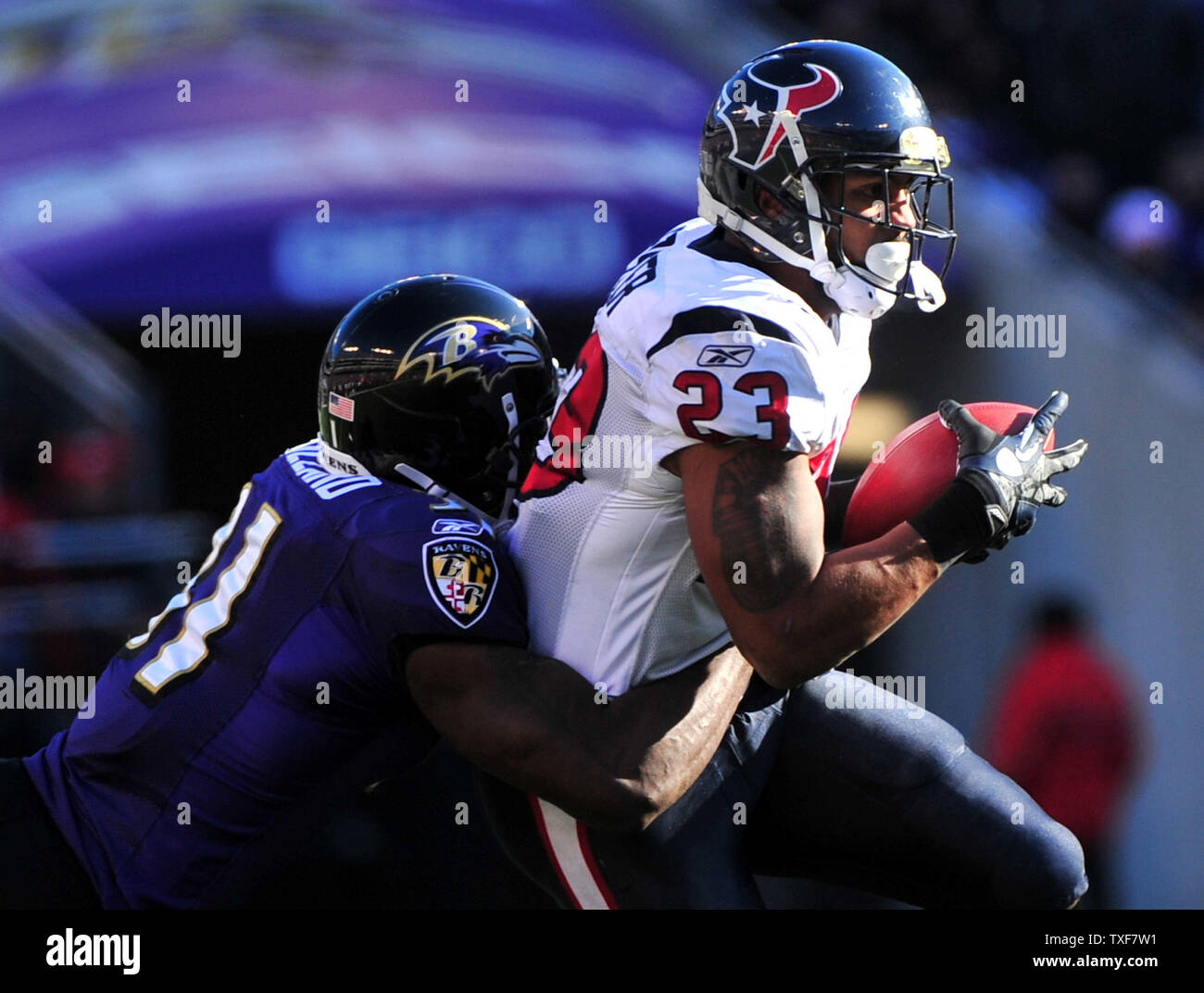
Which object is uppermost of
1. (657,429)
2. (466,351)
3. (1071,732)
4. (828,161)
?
(828,161)

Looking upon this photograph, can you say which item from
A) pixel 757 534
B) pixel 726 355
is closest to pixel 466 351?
pixel 726 355

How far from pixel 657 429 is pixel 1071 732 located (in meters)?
2.27

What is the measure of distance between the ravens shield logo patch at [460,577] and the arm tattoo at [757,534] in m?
0.39

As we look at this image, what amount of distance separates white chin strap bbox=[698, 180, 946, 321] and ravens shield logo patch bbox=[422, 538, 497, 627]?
25.1 inches

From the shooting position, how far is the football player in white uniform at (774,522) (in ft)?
6.96

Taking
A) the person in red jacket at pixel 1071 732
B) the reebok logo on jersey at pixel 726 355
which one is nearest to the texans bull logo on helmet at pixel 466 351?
the reebok logo on jersey at pixel 726 355

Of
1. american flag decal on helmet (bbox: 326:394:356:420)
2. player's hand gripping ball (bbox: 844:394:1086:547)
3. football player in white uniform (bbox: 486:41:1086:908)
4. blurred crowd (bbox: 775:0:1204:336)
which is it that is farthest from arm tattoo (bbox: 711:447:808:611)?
blurred crowd (bbox: 775:0:1204:336)

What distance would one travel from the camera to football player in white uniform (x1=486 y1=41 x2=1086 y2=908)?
6.96 ft

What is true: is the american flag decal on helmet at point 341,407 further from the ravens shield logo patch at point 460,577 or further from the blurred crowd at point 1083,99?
the blurred crowd at point 1083,99

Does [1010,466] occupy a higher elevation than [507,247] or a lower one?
lower

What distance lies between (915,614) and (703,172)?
2.13 meters

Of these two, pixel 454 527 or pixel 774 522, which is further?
pixel 454 527

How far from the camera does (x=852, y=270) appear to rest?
2.36 metres

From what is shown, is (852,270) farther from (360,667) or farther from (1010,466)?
(360,667)
